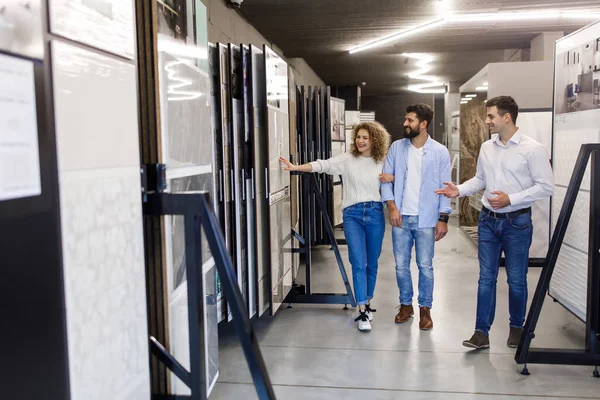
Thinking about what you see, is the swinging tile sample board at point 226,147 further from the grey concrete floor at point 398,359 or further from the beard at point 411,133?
the beard at point 411,133

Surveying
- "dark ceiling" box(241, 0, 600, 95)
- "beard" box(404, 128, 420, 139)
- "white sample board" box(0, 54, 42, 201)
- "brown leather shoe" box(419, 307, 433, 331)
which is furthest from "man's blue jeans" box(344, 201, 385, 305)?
"dark ceiling" box(241, 0, 600, 95)

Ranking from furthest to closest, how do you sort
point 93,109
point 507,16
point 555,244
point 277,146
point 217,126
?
point 507,16 → point 277,146 → point 217,126 → point 555,244 → point 93,109

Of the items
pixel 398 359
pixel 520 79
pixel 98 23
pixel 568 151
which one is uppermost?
pixel 520 79

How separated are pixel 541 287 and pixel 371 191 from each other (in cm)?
134

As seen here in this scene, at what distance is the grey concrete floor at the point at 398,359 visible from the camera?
9.68 feet

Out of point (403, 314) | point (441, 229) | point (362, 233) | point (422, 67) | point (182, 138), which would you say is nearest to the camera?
point (182, 138)

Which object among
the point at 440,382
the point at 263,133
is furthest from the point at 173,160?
the point at 440,382

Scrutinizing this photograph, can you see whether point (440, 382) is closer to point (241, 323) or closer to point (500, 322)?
point (500, 322)

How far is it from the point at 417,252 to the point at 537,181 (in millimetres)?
994

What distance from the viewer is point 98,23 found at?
156cm

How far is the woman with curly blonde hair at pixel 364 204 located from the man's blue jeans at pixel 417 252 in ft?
0.48

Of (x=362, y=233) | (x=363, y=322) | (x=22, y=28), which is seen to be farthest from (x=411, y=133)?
(x=22, y=28)

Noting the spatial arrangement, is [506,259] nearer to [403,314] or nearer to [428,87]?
[403,314]

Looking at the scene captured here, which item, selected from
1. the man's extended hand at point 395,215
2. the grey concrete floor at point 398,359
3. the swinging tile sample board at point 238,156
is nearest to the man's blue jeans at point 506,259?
the grey concrete floor at point 398,359
